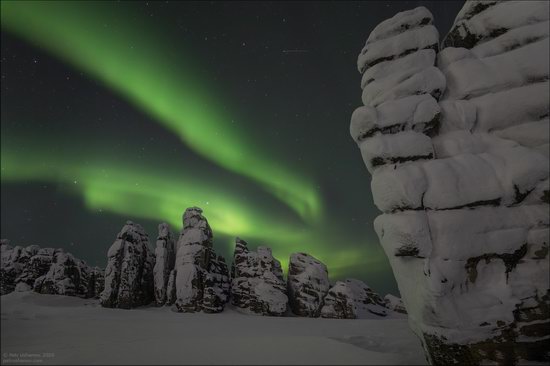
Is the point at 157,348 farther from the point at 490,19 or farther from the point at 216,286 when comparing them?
the point at 216,286

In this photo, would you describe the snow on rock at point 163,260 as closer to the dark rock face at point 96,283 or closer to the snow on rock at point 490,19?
the dark rock face at point 96,283

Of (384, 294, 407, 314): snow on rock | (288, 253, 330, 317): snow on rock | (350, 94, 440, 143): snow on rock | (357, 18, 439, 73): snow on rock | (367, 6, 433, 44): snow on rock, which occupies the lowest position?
(384, 294, 407, 314): snow on rock

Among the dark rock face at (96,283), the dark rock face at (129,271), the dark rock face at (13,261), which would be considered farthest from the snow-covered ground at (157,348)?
the dark rock face at (13,261)

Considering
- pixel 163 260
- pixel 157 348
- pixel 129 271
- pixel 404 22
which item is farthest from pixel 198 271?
pixel 404 22

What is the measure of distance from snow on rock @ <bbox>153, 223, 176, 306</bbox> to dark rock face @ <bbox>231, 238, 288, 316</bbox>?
683 centimetres

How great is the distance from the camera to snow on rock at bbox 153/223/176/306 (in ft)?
90.6

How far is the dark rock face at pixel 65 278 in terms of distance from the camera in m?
29.9

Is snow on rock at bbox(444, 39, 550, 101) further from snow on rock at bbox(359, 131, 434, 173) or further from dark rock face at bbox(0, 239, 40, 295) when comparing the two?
dark rock face at bbox(0, 239, 40, 295)

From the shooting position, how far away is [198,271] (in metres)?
26.6

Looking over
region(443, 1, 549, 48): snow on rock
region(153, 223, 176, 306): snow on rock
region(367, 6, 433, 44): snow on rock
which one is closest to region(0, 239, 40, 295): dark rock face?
region(153, 223, 176, 306): snow on rock

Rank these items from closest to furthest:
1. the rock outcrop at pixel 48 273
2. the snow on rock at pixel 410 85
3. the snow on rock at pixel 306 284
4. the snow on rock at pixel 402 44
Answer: the snow on rock at pixel 410 85
the snow on rock at pixel 402 44
the snow on rock at pixel 306 284
the rock outcrop at pixel 48 273

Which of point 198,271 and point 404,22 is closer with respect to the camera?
point 404,22

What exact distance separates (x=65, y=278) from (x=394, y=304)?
41.8 m

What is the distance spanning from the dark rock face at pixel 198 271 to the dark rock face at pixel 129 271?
3228 millimetres
